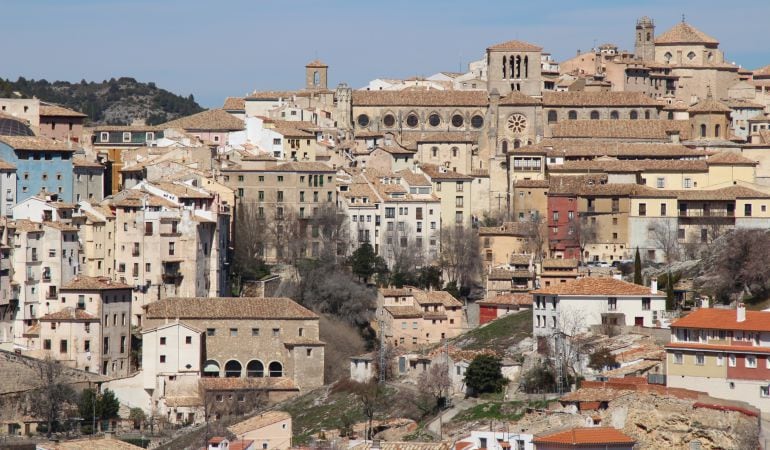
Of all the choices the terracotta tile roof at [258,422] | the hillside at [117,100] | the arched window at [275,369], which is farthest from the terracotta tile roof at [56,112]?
the hillside at [117,100]

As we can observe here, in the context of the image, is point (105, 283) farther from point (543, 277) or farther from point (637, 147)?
point (637, 147)

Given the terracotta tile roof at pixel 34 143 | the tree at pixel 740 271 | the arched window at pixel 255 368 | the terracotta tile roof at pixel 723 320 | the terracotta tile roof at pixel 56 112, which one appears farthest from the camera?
the terracotta tile roof at pixel 56 112

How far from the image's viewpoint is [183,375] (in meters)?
80.1

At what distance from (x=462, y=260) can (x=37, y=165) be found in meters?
19.3

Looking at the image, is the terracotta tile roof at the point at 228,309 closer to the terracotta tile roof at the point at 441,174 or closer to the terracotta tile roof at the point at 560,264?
the terracotta tile roof at the point at 560,264

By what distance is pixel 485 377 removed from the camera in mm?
68625

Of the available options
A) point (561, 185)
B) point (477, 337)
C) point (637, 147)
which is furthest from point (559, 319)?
point (637, 147)

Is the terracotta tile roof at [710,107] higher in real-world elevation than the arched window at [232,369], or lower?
higher

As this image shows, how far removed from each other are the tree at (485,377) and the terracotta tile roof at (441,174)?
3608 cm

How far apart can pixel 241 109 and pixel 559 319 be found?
54.9 metres

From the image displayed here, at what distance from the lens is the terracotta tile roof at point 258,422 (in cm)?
6812

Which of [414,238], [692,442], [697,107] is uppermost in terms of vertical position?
[697,107]

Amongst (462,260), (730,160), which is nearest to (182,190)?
(462,260)

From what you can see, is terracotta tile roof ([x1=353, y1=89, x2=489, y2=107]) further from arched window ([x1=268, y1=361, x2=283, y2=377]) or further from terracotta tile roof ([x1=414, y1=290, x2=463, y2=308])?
arched window ([x1=268, y1=361, x2=283, y2=377])
